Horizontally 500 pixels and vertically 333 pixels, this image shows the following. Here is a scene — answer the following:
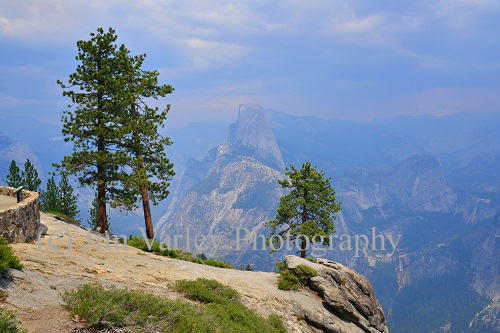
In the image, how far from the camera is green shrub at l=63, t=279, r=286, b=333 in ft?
32.3

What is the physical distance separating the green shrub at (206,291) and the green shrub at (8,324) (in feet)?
25.5

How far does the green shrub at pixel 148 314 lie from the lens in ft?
32.3

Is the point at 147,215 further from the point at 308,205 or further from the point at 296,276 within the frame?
the point at 308,205

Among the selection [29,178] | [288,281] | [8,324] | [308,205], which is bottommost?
[288,281]

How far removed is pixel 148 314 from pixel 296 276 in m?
13.7

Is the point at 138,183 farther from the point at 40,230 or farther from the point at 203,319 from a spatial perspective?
the point at 203,319

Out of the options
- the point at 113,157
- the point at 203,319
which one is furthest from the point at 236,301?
the point at 113,157

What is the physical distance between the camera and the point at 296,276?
2261cm

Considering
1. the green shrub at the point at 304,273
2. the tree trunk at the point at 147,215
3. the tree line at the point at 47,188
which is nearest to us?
the green shrub at the point at 304,273

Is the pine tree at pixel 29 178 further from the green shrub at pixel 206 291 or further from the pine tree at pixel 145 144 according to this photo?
the green shrub at pixel 206 291

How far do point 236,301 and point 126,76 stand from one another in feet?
72.2

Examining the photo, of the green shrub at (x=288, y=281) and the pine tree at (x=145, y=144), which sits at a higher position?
the pine tree at (x=145, y=144)

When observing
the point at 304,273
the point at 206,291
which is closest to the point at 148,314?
the point at 206,291

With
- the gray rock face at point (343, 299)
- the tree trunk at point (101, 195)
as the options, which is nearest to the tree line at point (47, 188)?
the tree trunk at point (101, 195)
